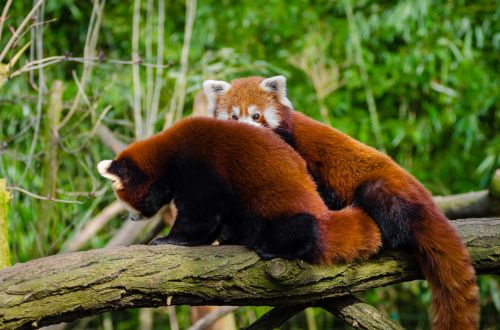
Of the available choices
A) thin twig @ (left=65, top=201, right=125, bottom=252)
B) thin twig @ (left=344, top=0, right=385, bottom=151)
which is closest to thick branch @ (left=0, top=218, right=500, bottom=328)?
thin twig @ (left=65, top=201, right=125, bottom=252)

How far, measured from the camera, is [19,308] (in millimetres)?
1663

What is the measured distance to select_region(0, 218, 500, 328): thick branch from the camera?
1704 mm

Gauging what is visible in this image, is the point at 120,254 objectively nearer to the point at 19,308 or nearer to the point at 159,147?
the point at 19,308

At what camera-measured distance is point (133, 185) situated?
7.27 feet

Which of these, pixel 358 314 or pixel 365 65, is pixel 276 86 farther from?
pixel 365 65

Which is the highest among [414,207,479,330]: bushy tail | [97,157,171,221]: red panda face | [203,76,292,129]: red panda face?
[203,76,292,129]: red panda face

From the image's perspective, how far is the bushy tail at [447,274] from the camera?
6.73ft

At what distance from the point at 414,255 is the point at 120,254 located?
0.96m

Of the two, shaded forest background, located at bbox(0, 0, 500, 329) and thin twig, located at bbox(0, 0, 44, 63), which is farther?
shaded forest background, located at bbox(0, 0, 500, 329)

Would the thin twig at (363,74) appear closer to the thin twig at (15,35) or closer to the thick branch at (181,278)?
the thick branch at (181,278)

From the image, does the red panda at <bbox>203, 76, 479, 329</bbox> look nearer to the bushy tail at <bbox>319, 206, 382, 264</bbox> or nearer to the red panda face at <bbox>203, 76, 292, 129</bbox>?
the bushy tail at <bbox>319, 206, 382, 264</bbox>

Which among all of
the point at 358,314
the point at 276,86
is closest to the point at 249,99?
the point at 276,86

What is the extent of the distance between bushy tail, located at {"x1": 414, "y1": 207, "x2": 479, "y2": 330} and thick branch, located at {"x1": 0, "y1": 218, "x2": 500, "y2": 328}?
0.31 feet

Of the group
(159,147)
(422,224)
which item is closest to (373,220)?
(422,224)
